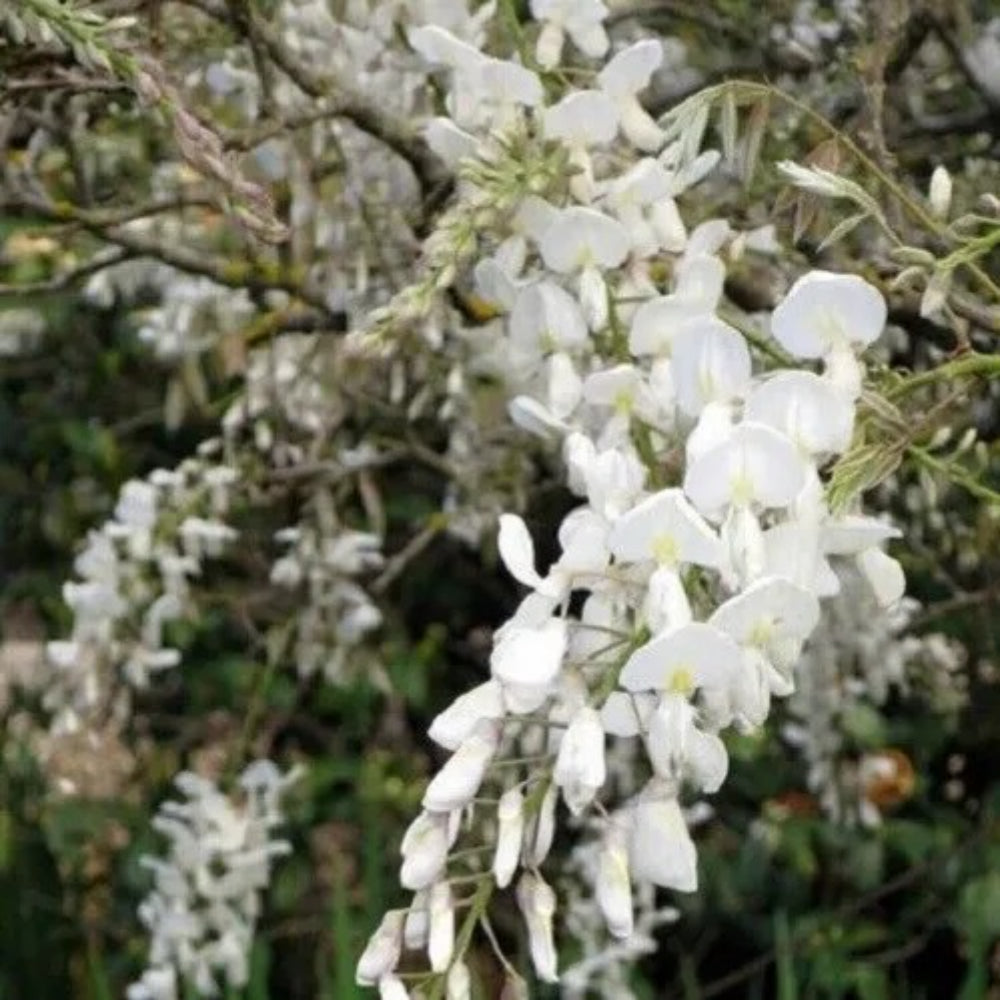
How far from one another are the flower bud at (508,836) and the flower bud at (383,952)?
0.18 feet

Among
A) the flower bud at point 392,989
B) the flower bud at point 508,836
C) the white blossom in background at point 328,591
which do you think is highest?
the flower bud at point 508,836

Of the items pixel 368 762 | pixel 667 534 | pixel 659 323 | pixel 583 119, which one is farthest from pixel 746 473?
pixel 368 762

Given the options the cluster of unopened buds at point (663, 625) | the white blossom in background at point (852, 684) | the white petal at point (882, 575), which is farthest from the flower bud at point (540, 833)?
the white blossom in background at point (852, 684)

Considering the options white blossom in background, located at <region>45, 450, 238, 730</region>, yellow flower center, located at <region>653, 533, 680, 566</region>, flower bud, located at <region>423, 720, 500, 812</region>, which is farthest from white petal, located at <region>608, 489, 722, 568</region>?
white blossom in background, located at <region>45, 450, 238, 730</region>

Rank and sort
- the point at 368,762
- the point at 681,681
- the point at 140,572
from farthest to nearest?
the point at 368,762 < the point at 140,572 < the point at 681,681

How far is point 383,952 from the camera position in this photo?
100 centimetres

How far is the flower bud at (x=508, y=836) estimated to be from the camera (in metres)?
0.97

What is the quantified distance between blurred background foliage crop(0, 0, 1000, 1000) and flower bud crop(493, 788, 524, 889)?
1368 millimetres

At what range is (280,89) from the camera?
2.08 m

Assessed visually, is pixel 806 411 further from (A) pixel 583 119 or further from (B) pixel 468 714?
(A) pixel 583 119

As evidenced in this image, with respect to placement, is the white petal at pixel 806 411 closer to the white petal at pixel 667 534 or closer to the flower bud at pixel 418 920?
the white petal at pixel 667 534

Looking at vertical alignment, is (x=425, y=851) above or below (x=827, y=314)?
below

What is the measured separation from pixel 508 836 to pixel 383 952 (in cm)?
8

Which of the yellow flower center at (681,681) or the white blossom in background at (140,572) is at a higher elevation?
the yellow flower center at (681,681)
